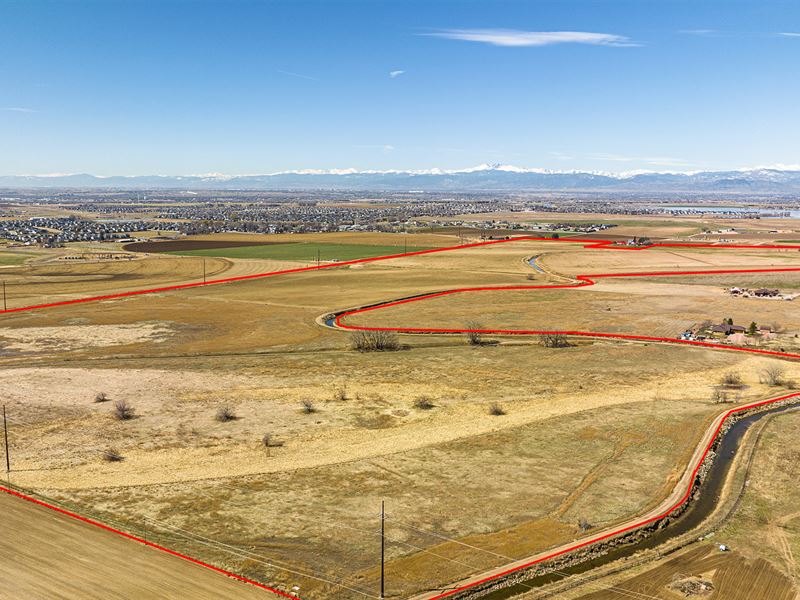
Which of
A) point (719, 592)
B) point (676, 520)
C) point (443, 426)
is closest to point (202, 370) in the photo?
point (443, 426)

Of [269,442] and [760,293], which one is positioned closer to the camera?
[269,442]

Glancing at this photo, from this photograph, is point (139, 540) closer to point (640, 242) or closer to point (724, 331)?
point (724, 331)

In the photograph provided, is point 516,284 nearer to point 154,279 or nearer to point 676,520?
point 154,279

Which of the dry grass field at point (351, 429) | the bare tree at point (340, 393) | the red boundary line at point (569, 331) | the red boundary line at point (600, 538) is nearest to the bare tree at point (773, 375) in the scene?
the dry grass field at point (351, 429)

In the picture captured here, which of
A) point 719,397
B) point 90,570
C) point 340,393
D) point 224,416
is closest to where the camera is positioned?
point 90,570

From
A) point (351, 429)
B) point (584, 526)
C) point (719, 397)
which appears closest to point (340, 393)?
point (351, 429)

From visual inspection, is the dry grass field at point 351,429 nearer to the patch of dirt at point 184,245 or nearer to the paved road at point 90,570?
the paved road at point 90,570

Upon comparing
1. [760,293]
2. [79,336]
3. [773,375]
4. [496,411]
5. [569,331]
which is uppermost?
[760,293]

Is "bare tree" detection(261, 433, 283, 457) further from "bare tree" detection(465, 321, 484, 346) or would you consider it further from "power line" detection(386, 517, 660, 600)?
"bare tree" detection(465, 321, 484, 346)
